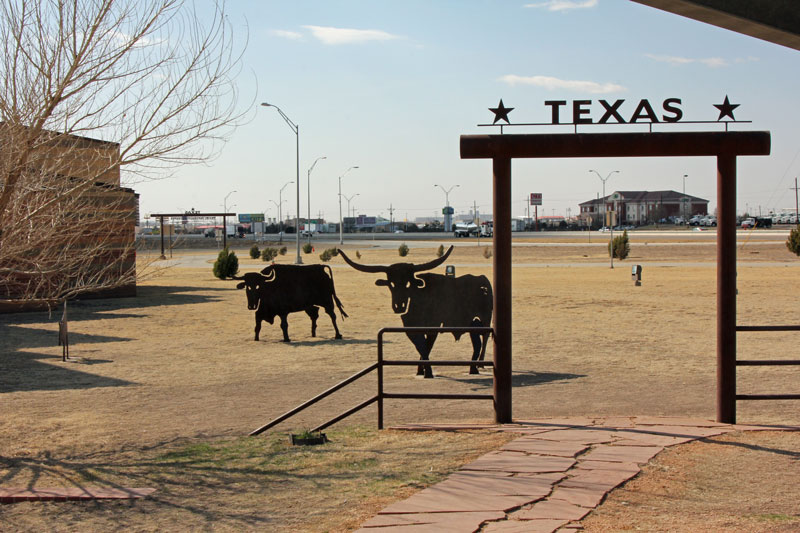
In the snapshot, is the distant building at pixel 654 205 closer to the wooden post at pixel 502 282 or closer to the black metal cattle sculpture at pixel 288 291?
the black metal cattle sculpture at pixel 288 291

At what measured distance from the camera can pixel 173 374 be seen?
44.8 ft

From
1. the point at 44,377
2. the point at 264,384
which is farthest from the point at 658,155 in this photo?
the point at 44,377

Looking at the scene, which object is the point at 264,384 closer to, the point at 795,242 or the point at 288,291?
the point at 288,291

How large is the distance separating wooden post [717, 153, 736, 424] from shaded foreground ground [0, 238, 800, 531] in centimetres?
91

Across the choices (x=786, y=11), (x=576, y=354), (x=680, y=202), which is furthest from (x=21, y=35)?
(x=680, y=202)

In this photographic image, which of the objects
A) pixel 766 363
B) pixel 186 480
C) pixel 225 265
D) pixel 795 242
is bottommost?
pixel 186 480

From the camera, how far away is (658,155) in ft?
28.7

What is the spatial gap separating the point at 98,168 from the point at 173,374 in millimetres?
5533

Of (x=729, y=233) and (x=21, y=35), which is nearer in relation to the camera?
(x=21, y=35)

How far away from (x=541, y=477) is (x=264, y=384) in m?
6.86

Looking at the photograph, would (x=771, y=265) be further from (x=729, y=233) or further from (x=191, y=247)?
(x=191, y=247)

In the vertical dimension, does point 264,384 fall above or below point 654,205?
below

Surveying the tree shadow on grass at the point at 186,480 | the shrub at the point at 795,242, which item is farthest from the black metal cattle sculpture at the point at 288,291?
the shrub at the point at 795,242

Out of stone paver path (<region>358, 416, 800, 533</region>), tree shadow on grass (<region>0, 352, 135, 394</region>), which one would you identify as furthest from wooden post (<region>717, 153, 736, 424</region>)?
tree shadow on grass (<region>0, 352, 135, 394</region>)
